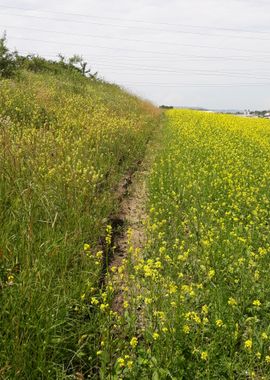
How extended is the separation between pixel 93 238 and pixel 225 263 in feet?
4.42

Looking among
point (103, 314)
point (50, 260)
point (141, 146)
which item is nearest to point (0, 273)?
point (50, 260)

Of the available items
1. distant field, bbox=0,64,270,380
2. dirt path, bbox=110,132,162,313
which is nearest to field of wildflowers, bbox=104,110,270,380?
distant field, bbox=0,64,270,380

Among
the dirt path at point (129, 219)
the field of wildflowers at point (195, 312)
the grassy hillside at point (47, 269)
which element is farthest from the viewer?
the dirt path at point (129, 219)

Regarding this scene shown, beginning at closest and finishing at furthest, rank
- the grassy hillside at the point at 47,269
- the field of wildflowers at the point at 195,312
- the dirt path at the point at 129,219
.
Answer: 1. the grassy hillside at the point at 47,269
2. the field of wildflowers at the point at 195,312
3. the dirt path at the point at 129,219

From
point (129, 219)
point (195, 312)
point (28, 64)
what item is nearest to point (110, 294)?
point (195, 312)

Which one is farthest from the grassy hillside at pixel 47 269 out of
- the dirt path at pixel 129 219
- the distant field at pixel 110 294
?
the dirt path at pixel 129 219

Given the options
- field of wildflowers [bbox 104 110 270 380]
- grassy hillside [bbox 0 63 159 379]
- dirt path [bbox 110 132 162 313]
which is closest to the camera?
grassy hillside [bbox 0 63 159 379]

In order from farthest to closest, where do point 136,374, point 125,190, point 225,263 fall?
point 125,190 < point 225,263 < point 136,374

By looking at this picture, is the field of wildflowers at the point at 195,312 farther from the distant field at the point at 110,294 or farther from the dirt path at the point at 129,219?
the dirt path at the point at 129,219

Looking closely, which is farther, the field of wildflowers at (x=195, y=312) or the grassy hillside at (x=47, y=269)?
the field of wildflowers at (x=195, y=312)

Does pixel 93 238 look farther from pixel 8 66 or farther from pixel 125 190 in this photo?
pixel 8 66

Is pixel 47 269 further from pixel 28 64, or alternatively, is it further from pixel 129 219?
pixel 28 64

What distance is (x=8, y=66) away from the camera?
1513 cm

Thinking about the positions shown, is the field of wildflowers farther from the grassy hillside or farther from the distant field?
the grassy hillside
